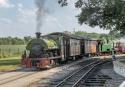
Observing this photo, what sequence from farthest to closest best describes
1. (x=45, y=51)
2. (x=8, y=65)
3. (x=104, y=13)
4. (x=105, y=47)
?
1. (x=105, y=47)
2. (x=104, y=13)
3. (x=8, y=65)
4. (x=45, y=51)

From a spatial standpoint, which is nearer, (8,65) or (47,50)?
(47,50)

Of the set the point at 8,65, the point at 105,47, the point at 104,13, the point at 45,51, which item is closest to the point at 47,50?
the point at 45,51

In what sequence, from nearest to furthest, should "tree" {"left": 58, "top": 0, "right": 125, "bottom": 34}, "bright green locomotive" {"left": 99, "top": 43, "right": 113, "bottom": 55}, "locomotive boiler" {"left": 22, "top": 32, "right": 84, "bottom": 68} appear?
"locomotive boiler" {"left": 22, "top": 32, "right": 84, "bottom": 68}, "tree" {"left": 58, "top": 0, "right": 125, "bottom": 34}, "bright green locomotive" {"left": 99, "top": 43, "right": 113, "bottom": 55}

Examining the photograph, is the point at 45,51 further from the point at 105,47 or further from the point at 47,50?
the point at 105,47

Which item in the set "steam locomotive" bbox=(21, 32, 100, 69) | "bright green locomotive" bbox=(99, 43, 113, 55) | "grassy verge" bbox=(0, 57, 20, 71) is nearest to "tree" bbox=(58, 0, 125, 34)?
"steam locomotive" bbox=(21, 32, 100, 69)

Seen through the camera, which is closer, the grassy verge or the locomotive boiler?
the locomotive boiler

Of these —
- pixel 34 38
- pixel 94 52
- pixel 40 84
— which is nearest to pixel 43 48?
pixel 34 38

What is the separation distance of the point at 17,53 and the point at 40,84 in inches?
1740

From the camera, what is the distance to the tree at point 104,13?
38969 mm

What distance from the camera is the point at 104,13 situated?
4262cm

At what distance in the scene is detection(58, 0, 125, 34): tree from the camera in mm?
38969

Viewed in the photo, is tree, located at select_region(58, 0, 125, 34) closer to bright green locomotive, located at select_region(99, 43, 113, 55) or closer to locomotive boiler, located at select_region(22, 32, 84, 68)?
locomotive boiler, located at select_region(22, 32, 84, 68)

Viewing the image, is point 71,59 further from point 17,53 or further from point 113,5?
point 17,53

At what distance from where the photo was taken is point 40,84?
2080 centimetres
